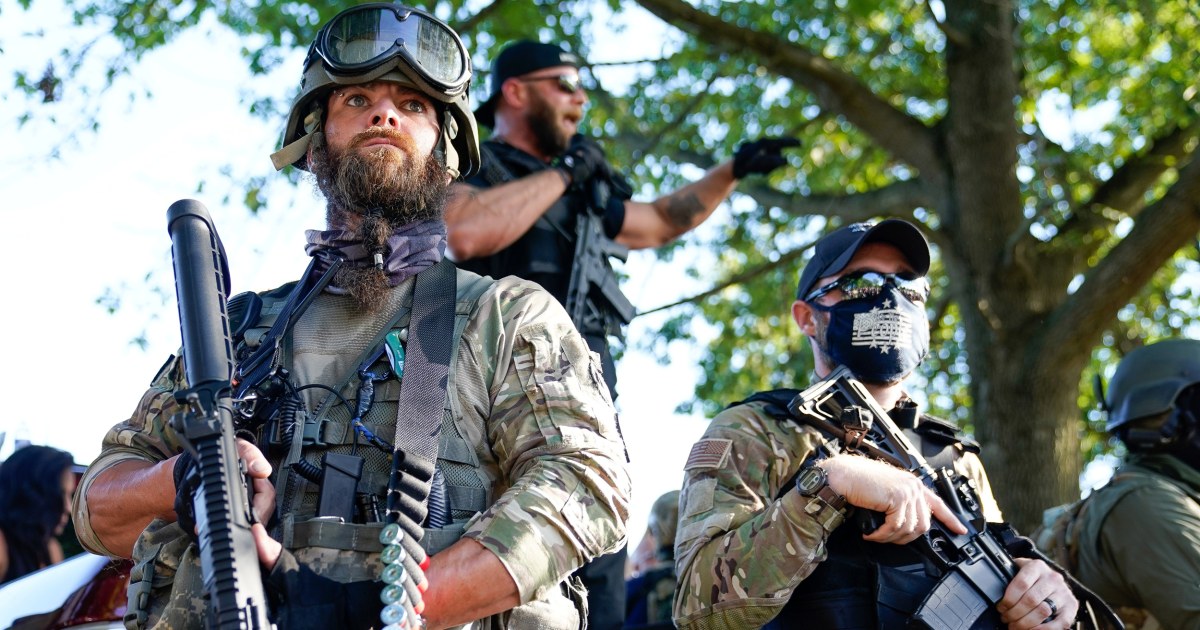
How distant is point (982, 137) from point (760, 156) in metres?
3.51

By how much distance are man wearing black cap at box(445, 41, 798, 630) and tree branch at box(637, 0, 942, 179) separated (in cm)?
251

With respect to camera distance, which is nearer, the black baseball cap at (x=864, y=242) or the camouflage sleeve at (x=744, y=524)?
the camouflage sleeve at (x=744, y=524)

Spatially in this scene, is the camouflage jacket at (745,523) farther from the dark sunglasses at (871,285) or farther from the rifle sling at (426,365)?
the rifle sling at (426,365)

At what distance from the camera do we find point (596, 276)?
5.64 metres

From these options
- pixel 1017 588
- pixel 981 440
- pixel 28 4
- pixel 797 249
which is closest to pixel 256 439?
pixel 1017 588

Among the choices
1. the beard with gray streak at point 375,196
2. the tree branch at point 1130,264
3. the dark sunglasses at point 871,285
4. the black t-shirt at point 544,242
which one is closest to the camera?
the beard with gray streak at point 375,196

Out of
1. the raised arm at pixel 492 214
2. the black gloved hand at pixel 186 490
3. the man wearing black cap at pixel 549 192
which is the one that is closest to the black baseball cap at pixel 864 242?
the man wearing black cap at pixel 549 192

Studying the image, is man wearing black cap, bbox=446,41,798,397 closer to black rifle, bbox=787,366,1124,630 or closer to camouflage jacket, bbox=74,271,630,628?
black rifle, bbox=787,366,1124,630

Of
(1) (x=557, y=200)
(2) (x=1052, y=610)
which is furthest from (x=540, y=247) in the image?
(2) (x=1052, y=610)

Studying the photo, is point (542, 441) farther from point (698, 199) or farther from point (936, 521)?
point (698, 199)

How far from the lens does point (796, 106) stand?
11602 mm

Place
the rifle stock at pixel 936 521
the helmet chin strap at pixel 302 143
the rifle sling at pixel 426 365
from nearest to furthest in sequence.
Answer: the rifle sling at pixel 426 365 < the helmet chin strap at pixel 302 143 < the rifle stock at pixel 936 521

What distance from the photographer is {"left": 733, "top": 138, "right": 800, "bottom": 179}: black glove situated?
6.57 m

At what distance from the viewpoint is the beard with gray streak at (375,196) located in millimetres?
3287
